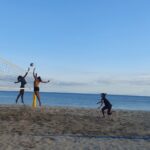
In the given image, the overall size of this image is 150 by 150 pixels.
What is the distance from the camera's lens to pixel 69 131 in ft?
45.3

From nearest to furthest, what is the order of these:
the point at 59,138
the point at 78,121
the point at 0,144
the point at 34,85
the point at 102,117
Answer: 1. the point at 0,144
2. the point at 59,138
3. the point at 78,121
4. the point at 102,117
5. the point at 34,85

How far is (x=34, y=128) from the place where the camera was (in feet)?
45.8

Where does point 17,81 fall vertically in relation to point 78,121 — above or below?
above

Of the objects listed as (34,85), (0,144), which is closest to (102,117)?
(34,85)

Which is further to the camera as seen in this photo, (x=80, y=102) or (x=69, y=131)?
(x=80, y=102)

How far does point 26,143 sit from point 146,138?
344cm

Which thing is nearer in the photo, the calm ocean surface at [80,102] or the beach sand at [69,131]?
the beach sand at [69,131]

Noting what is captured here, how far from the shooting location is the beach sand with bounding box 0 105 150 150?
38.8 ft

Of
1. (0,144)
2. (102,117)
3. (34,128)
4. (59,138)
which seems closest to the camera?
(0,144)

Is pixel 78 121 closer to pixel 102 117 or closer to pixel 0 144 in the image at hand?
pixel 102 117

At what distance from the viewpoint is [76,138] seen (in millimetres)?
12742

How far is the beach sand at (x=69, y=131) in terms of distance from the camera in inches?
466

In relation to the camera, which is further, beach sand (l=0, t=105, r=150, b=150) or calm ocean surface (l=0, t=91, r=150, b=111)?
calm ocean surface (l=0, t=91, r=150, b=111)

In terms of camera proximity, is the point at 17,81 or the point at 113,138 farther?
the point at 17,81
